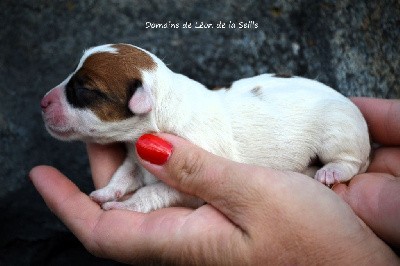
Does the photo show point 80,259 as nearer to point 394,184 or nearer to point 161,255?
point 161,255

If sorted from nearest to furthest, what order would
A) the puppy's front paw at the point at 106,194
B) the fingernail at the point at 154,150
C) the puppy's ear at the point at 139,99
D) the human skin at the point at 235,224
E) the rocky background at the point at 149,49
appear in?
the human skin at the point at 235,224 < the fingernail at the point at 154,150 < the puppy's ear at the point at 139,99 < the puppy's front paw at the point at 106,194 < the rocky background at the point at 149,49

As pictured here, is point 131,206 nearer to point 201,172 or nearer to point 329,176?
point 201,172

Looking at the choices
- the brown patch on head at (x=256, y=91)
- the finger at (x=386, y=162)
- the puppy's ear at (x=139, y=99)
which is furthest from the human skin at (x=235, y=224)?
the brown patch on head at (x=256, y=91)

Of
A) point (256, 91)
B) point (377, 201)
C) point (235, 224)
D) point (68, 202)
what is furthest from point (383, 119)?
point (68, 202)

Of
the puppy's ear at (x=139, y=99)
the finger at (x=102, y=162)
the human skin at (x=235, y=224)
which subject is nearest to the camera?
the human skin at (x=235, y=224)

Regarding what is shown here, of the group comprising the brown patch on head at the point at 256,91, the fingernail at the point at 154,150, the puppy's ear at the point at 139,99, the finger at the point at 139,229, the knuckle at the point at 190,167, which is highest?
the puppy's ear at the point at 139,99

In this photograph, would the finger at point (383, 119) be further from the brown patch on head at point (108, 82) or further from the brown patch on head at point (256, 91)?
the brown patch on head at point (108, 82)
